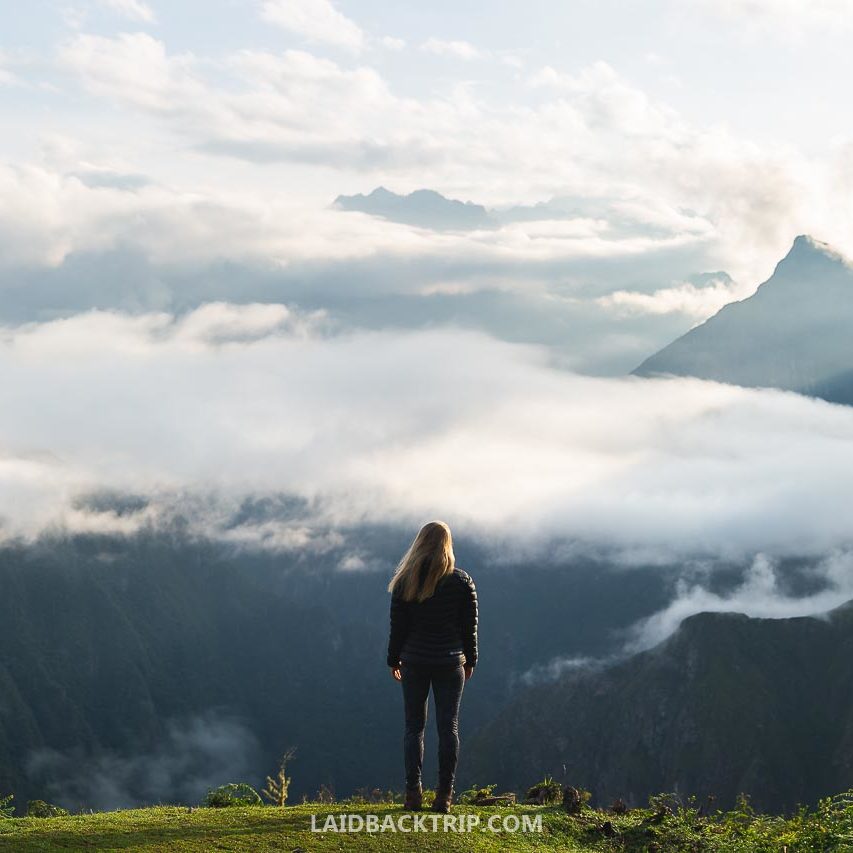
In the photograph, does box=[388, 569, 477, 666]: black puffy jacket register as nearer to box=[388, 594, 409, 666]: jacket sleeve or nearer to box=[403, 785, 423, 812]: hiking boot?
box=[388, 594, 409, 666]: jacket sleeve

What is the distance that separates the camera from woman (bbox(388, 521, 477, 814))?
13867 mm

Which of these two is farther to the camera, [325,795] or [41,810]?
[325,795]

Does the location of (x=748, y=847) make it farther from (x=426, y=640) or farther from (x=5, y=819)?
(x=5, y=819)

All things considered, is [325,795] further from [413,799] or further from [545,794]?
[413,799]

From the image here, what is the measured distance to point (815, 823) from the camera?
50.7 feet

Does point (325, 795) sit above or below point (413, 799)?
below

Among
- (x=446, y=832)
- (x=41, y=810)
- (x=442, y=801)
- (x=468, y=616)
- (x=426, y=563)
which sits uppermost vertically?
(x=426, y=563)

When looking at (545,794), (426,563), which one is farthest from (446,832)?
(545,794)

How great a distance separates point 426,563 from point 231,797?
744 cm

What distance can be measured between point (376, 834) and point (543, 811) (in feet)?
13.3

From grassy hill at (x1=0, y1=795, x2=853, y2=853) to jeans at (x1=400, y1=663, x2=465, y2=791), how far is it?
767mm

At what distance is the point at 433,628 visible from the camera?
14172 mm

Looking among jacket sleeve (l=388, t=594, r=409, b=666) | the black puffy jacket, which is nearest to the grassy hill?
the black puffy jacket

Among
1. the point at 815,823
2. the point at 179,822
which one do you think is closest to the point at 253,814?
the point at 179,822
